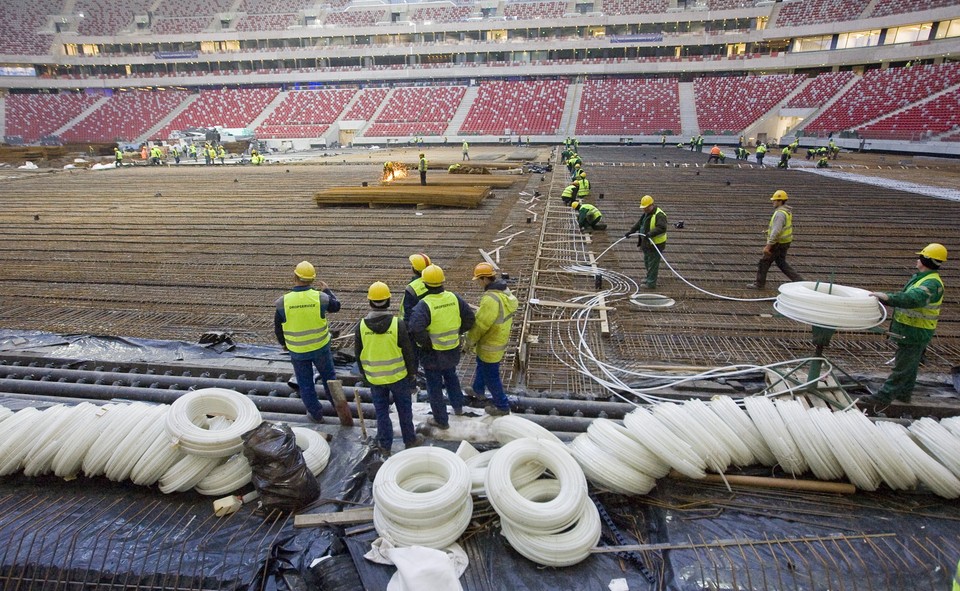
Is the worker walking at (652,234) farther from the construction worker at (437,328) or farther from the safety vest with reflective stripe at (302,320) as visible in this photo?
the safety vest with reflective stripe at (302,320)

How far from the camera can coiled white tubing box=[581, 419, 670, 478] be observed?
11.3 ft

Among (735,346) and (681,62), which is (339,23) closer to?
(681,62)

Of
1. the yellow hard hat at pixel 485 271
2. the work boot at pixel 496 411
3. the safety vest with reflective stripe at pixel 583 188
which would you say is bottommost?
the work boot at pixel 496 411

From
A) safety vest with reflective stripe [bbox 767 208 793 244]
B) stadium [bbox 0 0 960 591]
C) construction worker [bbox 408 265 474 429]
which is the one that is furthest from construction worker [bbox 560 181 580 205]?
construction worker [bbox 408 265 474 429]

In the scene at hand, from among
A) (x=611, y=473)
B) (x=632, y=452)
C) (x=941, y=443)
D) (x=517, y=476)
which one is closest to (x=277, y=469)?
(x=517, y=476)

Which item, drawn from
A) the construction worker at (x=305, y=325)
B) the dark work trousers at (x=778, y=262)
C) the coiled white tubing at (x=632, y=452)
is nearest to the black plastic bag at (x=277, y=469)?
the construction worker at (x=305, y=325)

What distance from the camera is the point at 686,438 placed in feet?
11.6

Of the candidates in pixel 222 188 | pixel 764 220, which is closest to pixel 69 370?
pixel 764 220

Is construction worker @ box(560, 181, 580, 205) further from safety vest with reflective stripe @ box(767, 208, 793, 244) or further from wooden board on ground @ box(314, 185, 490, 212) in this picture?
safety vest with reflective stripe @ box(767, 208, 793, 244)

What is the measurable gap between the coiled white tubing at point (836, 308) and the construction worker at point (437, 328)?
9.49ft

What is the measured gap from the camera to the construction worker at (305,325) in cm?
424

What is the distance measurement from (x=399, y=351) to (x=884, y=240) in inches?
432

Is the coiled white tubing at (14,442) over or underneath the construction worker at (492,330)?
underneath

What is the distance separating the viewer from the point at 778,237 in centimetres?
692
